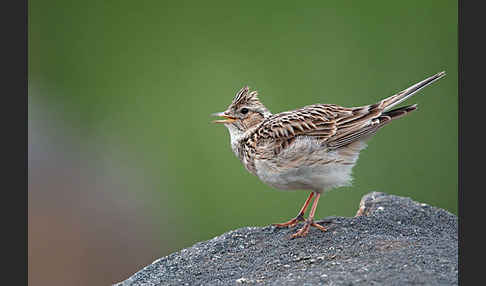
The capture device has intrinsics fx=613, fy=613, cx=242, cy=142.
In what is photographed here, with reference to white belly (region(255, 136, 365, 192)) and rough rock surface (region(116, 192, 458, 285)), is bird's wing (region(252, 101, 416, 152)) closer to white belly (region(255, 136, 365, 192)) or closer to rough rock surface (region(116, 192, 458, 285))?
white belly (region(255, 136, 365, 192))

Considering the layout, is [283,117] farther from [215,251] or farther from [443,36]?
[443,36]

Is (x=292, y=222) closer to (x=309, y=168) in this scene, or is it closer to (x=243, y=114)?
(x=309, y=168)

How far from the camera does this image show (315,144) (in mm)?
5438

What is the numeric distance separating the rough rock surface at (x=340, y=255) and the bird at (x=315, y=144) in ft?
1.04

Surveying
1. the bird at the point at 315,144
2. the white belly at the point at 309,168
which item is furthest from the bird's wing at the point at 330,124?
the white belly at the point at 309,168

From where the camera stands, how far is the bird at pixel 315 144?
537 centimetres

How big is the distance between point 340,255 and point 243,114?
2127mm

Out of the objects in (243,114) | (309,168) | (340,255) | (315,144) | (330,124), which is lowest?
(340,255)

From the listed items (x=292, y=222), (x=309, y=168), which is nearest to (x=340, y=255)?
(x=309, y=168)

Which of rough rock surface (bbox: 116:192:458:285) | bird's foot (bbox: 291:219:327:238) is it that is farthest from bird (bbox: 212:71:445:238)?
rough rock surface (bbox: 116:192:458:285)

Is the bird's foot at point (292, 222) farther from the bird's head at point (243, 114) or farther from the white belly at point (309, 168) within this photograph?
the bird's head at point (243, 114)

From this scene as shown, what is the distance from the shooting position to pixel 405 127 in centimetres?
894

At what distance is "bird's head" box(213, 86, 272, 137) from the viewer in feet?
20.4

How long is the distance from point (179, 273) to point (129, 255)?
4.13m
